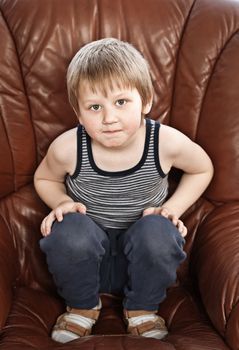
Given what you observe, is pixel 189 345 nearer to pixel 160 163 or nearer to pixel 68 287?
pixel 68 287

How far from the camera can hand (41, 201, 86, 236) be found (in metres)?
1.44

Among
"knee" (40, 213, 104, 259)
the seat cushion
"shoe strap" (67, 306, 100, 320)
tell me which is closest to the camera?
the seat cushion

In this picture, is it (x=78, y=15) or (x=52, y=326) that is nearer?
(x=52, y=326)

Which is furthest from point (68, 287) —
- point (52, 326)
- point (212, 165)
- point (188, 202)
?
point (212, 165)

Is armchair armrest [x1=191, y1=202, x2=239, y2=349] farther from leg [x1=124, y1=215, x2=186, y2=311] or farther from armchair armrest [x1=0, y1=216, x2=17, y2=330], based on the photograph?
armchair armrest [x1=0, y1=216, x2=17, y2=330]

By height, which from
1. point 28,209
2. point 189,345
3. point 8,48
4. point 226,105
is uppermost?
point 8,48

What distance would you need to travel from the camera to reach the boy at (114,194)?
1370 mm

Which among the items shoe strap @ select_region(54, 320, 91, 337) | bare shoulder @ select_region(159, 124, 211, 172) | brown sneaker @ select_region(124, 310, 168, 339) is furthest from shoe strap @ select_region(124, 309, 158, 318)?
bare shoulder @ select_region(159, 124, 211, 172)

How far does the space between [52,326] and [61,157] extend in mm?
466

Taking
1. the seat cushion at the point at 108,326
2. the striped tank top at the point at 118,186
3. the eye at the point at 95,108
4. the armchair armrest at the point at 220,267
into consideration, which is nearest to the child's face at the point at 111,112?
the eye at the point at 95,108

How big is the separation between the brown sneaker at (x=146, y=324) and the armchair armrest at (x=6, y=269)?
0.33 meters

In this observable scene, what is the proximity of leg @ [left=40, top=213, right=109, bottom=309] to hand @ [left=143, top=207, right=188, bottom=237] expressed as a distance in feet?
0.53

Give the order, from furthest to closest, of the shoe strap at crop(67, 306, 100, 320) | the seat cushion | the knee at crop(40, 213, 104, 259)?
the shoe strap at crop(67, 306, 100, 320), the knee at crop(40, 213, 104, 259), the seat cushion

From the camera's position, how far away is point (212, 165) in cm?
157
